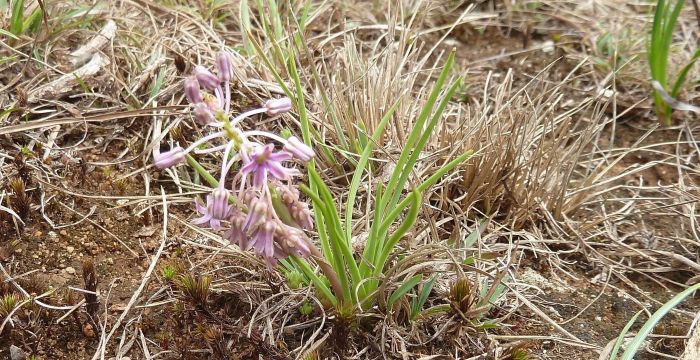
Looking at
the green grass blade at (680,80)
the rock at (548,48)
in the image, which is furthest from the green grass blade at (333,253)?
the rock at (548,48)

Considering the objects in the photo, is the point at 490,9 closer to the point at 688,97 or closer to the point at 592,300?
the point at 688,97

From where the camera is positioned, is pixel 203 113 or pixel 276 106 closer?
pixel 203 113

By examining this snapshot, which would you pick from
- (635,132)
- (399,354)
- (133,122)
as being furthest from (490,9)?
(399,354)

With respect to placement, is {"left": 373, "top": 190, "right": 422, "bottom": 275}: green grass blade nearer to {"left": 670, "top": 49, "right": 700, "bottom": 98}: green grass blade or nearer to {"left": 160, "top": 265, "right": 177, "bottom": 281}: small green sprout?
{"left": 160, "top": 265, "right": 177, "bottom": 281}: small green sprout

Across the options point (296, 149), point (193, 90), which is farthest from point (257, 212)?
point (193, 90)

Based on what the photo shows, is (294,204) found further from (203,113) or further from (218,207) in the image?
(203,113)

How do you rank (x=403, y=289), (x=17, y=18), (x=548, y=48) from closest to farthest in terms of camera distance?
(x=403, y=289) < (x=17, y=18) < (x=548, y=48)

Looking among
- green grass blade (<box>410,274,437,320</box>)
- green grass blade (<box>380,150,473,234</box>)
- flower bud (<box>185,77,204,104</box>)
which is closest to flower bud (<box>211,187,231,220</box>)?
flower bud (<box>185,77,204,104</box>)
